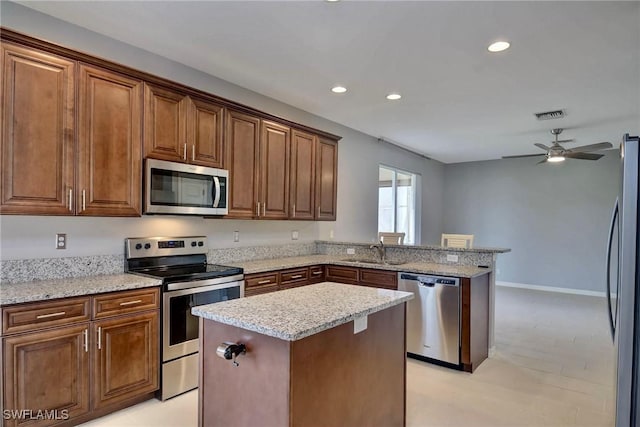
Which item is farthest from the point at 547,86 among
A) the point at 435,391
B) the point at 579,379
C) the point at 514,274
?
the point at 514,274

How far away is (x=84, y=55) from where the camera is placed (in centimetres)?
246

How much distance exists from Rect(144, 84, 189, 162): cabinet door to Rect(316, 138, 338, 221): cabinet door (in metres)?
1.78

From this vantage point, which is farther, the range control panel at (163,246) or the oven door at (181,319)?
the range control panel at (163,246)

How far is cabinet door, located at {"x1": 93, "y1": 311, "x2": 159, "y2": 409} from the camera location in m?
2.37

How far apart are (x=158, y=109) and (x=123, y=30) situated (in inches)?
23.7

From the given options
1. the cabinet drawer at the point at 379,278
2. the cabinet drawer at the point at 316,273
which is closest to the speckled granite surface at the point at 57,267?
the cabinet drawer at the point at 316,273

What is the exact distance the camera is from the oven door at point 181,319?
2676 millimetres

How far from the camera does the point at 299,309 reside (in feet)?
5.75

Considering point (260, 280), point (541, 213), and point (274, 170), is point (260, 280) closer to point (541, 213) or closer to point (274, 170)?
point (274, 170)

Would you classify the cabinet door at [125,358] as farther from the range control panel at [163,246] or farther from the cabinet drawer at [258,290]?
the cabinet drawer at [258,290]

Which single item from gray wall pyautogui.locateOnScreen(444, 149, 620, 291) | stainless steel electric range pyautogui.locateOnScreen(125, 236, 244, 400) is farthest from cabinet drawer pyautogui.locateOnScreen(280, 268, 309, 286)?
gray wall pyautogui.locateOnScreen(444, 149, 620, 291)

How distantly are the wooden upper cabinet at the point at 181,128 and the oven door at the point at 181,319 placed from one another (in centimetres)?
107

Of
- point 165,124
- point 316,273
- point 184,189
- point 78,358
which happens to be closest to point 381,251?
point 316,273

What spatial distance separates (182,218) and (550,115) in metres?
4.44
